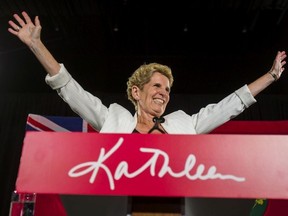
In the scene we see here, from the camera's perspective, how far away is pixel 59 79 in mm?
807

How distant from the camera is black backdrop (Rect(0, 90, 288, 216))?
4.48 m

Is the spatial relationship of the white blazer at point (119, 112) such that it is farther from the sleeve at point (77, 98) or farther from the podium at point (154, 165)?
the podium at point (154, 165)

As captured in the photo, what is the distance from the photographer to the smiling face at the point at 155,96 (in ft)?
3.22

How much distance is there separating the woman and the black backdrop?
3.36 metres

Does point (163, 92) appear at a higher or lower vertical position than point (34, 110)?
lower

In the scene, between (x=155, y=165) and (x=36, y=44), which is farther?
(x=36, y=44)

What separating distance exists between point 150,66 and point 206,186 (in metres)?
0.70

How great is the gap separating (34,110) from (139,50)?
2123mm

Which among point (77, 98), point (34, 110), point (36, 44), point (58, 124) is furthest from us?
point (34, 110)

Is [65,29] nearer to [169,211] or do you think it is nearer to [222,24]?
[222,24]

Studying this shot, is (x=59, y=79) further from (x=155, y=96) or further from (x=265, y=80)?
(x=265, y=80)

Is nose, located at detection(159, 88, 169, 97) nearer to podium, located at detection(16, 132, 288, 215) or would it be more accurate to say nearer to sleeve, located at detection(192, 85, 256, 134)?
sleeve, located at detection(192, 85, 256, 134)

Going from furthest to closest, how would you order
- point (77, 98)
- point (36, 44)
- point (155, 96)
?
point (155, 96) < point (77, 98) < point (36, 44)

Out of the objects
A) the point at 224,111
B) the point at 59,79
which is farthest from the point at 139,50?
the point at 59,79
